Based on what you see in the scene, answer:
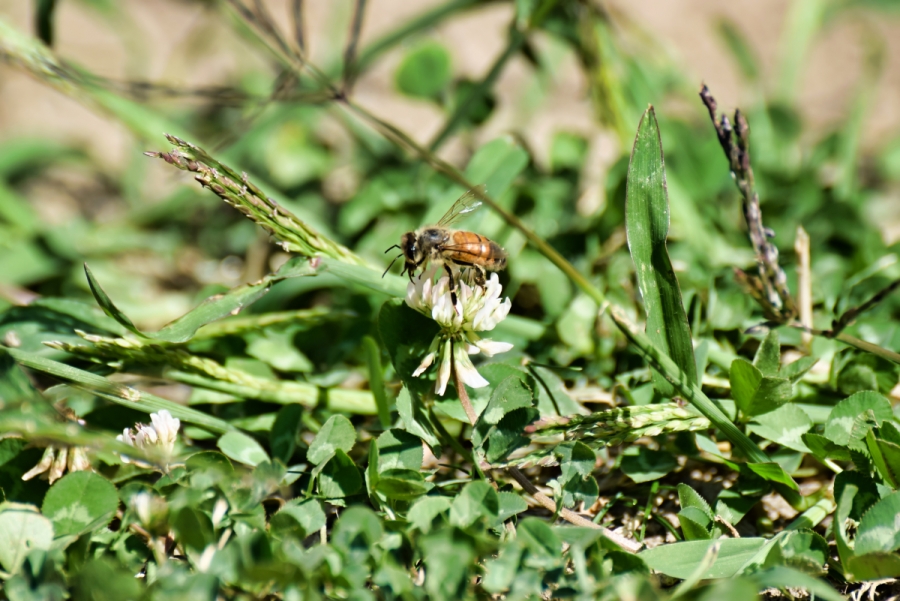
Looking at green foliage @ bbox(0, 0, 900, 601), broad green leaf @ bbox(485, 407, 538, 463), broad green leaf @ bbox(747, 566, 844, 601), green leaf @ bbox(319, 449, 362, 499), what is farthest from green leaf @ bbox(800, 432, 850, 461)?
green leaf @ bbox(319, 449, 362, 499)

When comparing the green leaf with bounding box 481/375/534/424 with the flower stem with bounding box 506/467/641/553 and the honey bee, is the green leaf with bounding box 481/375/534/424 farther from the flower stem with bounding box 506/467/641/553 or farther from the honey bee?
the honey bee

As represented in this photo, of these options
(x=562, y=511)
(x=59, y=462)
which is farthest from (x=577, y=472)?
(x=59, y=462)

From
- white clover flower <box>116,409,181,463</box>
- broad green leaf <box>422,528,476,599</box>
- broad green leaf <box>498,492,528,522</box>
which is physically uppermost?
white clover flower <box>116,409,181,463</box>

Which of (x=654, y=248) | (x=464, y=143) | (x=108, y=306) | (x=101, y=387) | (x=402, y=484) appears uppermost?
(x=464, y=143)

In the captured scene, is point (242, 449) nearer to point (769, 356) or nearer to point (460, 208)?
point (460, 208)

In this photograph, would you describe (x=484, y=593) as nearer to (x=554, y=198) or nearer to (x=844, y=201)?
(x=554, y=198)

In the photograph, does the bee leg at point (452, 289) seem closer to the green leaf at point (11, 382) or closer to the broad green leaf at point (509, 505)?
the broad green leaf at point (509, 505)
